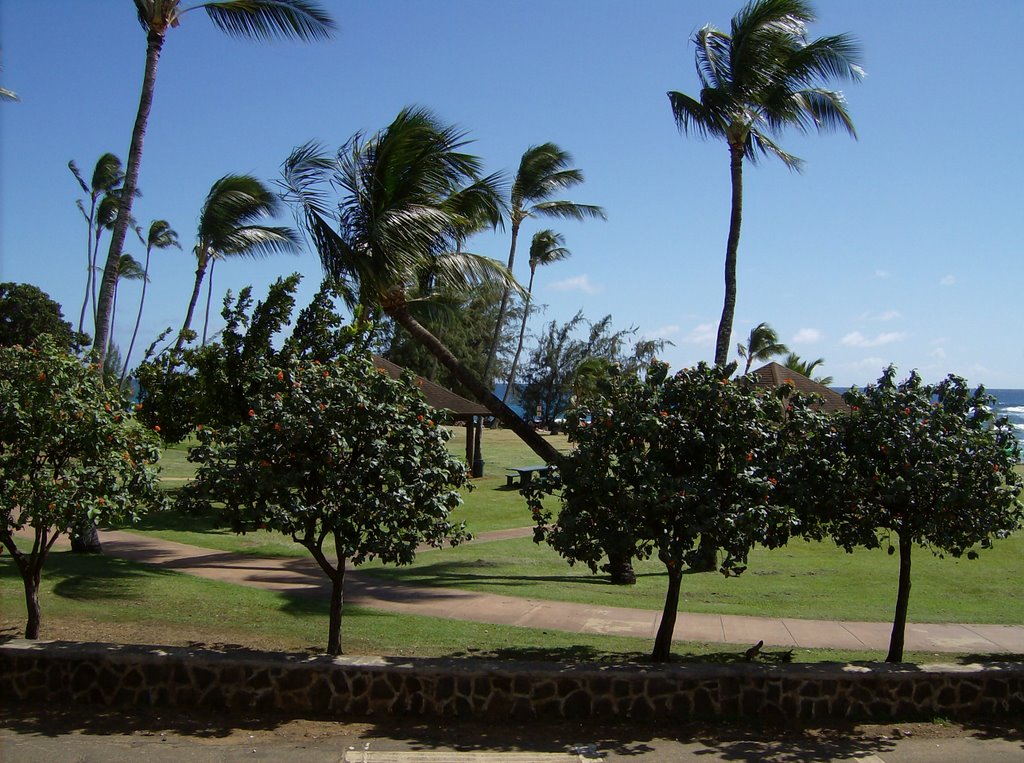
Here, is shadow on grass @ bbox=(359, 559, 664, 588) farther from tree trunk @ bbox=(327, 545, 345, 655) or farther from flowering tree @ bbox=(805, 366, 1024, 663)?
flowering tree @ bbox=(805, 366, 1024, 663)

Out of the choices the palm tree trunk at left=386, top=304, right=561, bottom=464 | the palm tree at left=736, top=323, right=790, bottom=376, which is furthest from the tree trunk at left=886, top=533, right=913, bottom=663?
the palm tree at left=736, top=323, right=790, bottom=376

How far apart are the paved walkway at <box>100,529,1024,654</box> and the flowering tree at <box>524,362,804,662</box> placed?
224 centimetres

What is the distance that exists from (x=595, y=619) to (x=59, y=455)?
23.3 feet

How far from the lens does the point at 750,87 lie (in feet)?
51.3

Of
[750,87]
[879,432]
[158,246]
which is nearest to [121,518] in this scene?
[879,432]

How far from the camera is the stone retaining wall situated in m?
8.23

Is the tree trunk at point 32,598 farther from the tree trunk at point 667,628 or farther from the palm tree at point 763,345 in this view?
the palm tree at point 763,345

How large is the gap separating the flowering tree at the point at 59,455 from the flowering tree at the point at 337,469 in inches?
31.9

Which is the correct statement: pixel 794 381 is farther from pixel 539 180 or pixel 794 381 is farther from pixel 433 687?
pixel 433 687

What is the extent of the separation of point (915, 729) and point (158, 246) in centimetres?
4697

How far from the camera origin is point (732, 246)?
16.3 metres

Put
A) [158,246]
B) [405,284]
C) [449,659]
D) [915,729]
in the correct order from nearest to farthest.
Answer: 1. [915,729]
2. [449,659]
3. [405,284]
4. [158,246]

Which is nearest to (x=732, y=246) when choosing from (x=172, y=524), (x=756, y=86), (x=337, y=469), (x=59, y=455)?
(x=756, y=86)

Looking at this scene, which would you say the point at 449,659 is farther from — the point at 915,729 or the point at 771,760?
the point at 915,729
